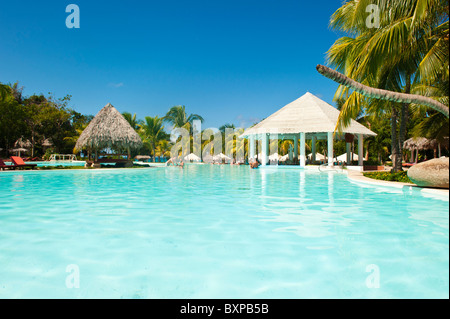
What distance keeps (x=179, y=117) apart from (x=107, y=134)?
22998mm

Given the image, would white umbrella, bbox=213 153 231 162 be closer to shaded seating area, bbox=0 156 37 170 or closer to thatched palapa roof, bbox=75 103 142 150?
thatched palapa roof, bbox=75 103 142 150

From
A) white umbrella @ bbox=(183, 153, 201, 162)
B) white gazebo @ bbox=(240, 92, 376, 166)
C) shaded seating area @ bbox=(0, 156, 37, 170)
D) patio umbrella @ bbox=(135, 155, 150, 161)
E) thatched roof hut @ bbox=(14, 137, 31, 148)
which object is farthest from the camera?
patio umbrella @ bbox=(135, 155, 150, 161)

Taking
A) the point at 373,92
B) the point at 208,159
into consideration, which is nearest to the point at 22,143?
the point at 208,159

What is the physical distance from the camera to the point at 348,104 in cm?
1118

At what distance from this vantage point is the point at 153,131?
143 feet

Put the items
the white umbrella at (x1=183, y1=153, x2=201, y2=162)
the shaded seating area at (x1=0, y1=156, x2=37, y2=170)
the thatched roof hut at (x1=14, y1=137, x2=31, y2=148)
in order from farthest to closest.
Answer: the white umbrella at (x1=183, y1=153, x2=201, y2=162) < the thatched roof hut at (x1=14, y1=137, x2=31, y2=148) < the shaded seating area at (x1=0, y1=156, x2=37, y2=170)

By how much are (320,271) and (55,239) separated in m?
3.66

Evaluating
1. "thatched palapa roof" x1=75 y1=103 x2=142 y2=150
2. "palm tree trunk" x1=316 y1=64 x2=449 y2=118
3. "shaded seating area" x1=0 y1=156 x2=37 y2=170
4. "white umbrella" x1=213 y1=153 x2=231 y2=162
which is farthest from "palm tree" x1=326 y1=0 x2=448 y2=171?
"white umbrella" x1=213 y1=153 x2=231 y2=162

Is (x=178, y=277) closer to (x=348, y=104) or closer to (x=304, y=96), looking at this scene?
(x=348, y=104)

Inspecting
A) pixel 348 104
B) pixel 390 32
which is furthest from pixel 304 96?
pixel 390 32

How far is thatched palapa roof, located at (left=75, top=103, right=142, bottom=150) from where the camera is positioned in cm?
2372

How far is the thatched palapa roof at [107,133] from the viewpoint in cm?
2372

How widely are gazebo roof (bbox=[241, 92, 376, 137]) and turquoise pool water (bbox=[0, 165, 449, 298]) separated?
1753 cm

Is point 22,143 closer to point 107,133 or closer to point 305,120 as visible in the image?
point 107,133
